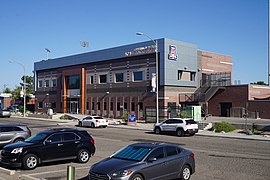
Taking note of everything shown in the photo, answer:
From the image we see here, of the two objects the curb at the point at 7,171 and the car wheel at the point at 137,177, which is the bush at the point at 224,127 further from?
the car wheel at the point at 137,177

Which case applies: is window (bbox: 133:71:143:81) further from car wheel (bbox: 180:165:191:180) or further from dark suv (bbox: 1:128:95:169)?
car wheel (bbox: 180:165:191:180)

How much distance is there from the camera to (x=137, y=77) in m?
49.2

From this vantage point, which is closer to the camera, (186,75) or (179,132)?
(179,132)

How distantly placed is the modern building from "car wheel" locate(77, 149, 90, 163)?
29.7m

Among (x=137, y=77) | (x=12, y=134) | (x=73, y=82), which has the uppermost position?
(x=137, y=77)

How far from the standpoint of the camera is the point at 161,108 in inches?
1759

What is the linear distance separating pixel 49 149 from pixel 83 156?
1.66 meters

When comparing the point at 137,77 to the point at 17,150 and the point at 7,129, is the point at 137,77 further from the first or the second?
the point at 17,150

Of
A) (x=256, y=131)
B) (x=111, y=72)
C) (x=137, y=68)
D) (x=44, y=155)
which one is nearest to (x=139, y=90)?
(x=137, y=68)

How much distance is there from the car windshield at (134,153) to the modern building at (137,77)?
3357 centimetres

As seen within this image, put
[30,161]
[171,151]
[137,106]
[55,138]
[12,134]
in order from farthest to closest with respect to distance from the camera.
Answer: [137,106] < [12,134] < [55,138] < [30,161] < [171,151]

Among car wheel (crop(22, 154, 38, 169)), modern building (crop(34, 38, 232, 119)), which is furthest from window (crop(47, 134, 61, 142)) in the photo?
modern building (crop(34, 38, 232, 119))

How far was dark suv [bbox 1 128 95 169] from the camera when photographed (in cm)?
1295

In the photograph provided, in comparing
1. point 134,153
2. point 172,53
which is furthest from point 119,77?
point 134,153
